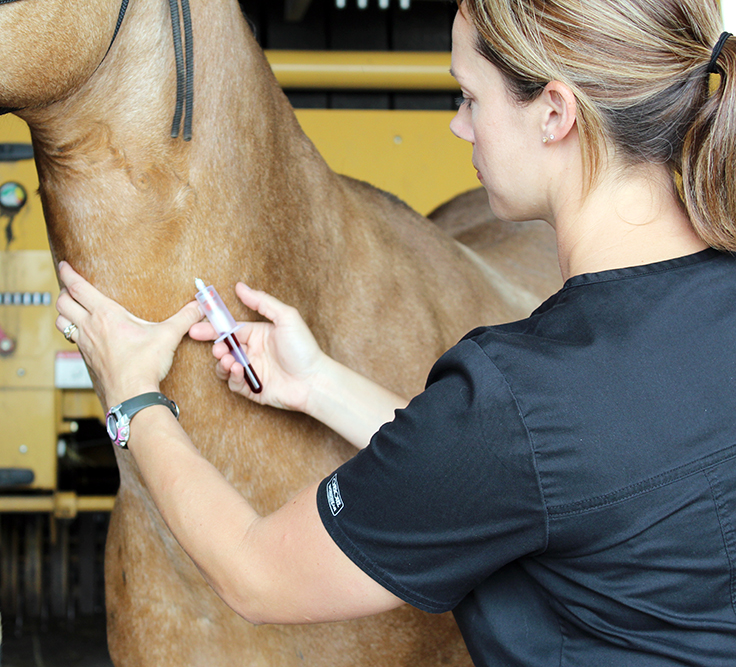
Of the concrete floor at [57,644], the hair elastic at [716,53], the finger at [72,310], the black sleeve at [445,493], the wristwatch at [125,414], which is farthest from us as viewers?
the concrete floor at [57,644]

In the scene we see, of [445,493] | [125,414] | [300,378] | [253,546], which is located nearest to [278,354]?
[300,378]

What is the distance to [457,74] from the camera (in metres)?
1.01

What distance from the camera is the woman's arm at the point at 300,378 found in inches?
48.9

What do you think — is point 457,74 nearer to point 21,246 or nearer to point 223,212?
point 223,212

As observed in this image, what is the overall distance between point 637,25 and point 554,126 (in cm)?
14

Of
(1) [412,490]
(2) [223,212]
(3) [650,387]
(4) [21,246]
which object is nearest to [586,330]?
(3) [650,387]

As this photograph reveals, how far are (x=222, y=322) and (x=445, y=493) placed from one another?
20.5 inches

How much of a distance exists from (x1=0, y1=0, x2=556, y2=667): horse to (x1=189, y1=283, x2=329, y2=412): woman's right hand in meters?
0.03

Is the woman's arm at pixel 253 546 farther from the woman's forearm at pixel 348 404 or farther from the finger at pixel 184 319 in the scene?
the woman's forearm at pixel 348 404

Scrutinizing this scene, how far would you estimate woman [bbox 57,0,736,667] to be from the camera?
80 centimetres

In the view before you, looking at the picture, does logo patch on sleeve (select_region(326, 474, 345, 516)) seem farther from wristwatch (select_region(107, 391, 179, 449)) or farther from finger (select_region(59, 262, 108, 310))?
finger (select_region(59, 262, 108, 310))

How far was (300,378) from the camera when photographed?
127cm

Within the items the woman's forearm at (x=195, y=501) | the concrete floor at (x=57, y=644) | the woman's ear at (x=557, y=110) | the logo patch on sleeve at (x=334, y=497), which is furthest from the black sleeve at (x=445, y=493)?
the concrete floor at (x=57, y=644)

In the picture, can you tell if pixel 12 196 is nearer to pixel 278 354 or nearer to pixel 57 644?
pixel 57 644
